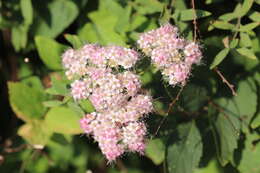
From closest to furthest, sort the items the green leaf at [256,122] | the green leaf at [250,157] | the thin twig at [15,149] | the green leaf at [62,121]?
the green leaf at [256,122] < the green leaf at [250,157] < the green leaf at [62,121] < the thin twig at [15,149]

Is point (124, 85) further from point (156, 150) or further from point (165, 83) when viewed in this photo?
point (156, 150)

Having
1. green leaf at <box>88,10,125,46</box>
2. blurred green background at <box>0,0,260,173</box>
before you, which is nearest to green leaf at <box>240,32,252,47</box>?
blurred green background at <box>0,0,260,173</box>

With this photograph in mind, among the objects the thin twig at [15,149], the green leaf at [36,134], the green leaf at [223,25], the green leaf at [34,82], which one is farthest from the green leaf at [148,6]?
the thin twig at [15,149]

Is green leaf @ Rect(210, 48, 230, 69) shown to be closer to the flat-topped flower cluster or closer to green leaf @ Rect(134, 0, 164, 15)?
the flat-topped flower cluster

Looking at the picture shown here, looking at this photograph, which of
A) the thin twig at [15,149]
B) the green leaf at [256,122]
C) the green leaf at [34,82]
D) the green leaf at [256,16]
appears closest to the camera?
the green leaf at [256,16]

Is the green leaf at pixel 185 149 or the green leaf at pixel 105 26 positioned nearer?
the green leaf at pixel 185 149

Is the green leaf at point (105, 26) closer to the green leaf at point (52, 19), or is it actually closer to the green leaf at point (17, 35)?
the green leaf at point (52, 19)

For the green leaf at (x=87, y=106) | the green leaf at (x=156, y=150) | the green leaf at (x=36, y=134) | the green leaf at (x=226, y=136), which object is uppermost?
the green leaf at (x=87, y=106)
